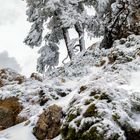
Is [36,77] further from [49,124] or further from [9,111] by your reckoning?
[49,124]

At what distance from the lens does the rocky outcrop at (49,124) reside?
927 centimetres

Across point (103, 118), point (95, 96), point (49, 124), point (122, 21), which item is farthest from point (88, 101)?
point (122, 21)

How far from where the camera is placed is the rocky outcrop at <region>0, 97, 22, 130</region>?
1145 centimetres

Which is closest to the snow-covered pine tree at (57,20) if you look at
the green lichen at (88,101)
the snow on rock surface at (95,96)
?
the snow on rock surface at (95,96)

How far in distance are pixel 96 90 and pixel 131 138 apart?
1.59 meters

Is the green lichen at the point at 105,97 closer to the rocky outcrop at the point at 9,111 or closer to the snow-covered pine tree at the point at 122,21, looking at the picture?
the rocky outcrop at the point at 9,111

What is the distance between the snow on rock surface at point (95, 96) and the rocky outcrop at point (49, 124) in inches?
7.4

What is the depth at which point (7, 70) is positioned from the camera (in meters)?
15.5

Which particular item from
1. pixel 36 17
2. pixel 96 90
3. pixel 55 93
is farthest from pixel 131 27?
pixel 36 17

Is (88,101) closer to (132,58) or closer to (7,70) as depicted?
(132,58)

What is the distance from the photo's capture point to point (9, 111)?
11781mm

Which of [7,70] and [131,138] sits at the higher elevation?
[7,70]

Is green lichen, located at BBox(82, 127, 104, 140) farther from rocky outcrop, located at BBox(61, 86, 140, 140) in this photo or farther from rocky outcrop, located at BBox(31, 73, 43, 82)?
rocky outcrop, located at BBox(31, 73, 43, 82)

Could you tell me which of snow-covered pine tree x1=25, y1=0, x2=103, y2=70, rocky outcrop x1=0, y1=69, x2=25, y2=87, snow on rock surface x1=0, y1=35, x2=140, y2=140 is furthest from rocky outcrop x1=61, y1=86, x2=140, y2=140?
snow-covered pine tree x1=25, y1=0, x2=103, y2=70
